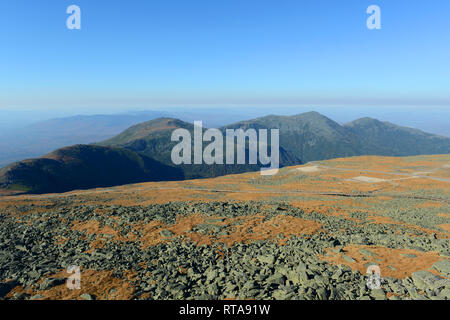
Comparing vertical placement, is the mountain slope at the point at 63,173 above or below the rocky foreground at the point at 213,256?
below

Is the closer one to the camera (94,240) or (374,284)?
(374,284)

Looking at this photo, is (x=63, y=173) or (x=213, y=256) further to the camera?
(x=63, y=173)

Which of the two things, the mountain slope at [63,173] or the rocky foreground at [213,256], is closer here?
the rocky foreground at [213,256]

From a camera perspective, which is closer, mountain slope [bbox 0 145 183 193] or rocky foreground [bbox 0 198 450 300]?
rocky foreground [bbox 0 198 450 300]

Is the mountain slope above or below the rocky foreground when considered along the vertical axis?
below

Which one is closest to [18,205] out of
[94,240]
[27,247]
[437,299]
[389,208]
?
[27,247]

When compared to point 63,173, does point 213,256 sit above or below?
above
